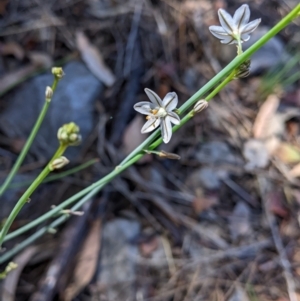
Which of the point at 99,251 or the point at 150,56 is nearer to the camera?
the point at 99,251

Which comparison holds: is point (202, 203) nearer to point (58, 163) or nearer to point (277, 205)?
point (277, 205)

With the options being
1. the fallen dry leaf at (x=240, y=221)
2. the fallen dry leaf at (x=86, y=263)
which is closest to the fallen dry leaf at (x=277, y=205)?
the fallen dry leaf at (x=240, y=221)

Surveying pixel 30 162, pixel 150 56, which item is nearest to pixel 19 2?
pixel 150 56

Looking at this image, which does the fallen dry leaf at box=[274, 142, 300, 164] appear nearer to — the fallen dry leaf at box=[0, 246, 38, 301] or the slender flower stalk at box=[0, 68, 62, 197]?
the fallen dry leaf at box=[0, 246, 38, 301]

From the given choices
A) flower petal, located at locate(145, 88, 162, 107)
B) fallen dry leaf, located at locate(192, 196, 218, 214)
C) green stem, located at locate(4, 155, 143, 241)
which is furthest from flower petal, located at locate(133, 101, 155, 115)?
fallen dry leaf, located at locate(192, 196, 218, 214)

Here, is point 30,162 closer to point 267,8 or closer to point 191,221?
point 191,221

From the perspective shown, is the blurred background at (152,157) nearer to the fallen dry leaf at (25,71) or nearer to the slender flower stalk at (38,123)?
the fallen dry leaf at (25,71)
